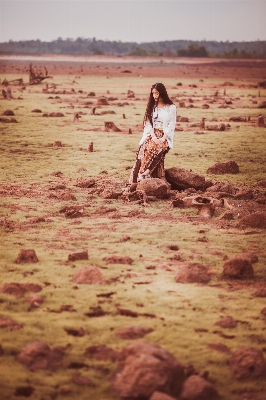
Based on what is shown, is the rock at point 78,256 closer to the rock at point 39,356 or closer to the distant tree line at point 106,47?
the rock at point 39,356

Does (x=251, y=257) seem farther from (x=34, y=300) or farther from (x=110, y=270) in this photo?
(x=34, y=300)

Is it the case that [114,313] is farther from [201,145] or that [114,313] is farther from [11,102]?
[11,102]

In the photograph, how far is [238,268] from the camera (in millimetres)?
6105

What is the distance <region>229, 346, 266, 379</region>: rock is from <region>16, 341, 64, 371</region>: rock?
122cm

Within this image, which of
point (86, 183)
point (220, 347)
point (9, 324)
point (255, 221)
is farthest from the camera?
point (86, 183)

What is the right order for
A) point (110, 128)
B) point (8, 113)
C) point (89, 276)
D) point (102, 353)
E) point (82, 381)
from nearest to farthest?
point (82, 381) < point (102, 353) < point (89, 276) < point (110, 128) < point (8, 113)

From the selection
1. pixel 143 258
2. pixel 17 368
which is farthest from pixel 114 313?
pixel 143 258

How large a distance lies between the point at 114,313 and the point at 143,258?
59.3 inches

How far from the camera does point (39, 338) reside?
476cm

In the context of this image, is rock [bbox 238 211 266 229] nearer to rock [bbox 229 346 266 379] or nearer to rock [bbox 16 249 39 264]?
rock [bbox 16 249 39 264]

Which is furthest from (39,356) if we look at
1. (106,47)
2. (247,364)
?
(106,47)

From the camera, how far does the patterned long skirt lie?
969 cm

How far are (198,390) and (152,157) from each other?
236 inches

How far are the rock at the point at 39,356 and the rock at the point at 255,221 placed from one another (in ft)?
13.5
